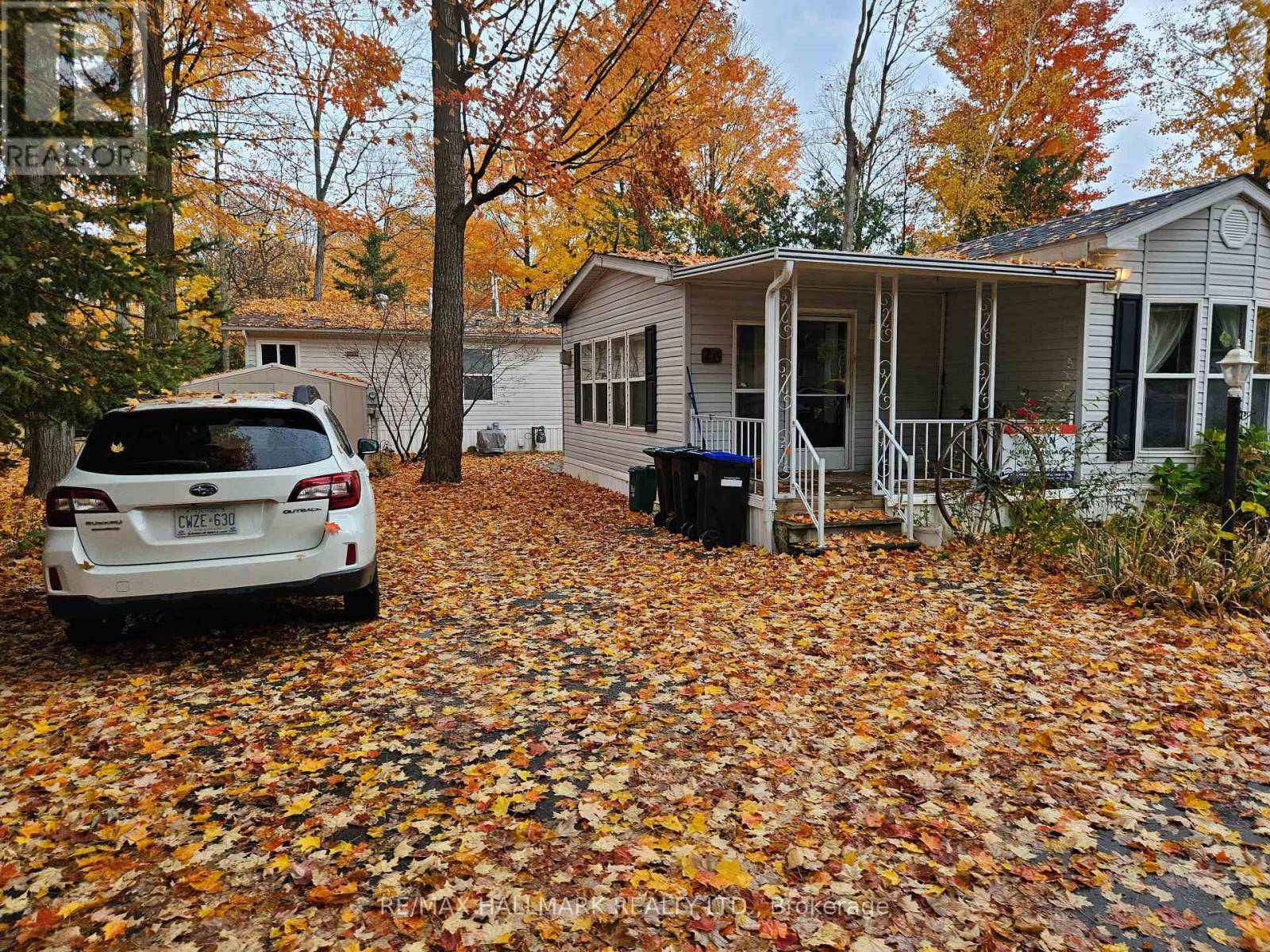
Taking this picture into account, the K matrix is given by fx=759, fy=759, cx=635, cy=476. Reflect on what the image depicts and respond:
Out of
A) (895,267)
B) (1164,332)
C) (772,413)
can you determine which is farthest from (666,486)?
(1164,332)

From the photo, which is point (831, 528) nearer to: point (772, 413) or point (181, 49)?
point (772, 413)

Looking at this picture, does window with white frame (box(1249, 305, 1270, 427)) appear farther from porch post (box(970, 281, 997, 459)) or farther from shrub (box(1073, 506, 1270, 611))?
shrub (box(1073, 506, 1270, 611))

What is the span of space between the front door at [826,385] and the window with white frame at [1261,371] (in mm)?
5261

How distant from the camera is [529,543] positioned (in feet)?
29.6

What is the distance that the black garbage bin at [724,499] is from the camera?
8250 mm

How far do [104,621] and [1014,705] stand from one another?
5.68 metres

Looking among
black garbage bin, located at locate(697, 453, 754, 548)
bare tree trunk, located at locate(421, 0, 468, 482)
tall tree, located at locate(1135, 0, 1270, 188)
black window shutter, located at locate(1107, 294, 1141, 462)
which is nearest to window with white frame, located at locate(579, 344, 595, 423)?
bare tree trunk, located at locate(421, 0, 468, 482)

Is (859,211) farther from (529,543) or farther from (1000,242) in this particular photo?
(529,543)

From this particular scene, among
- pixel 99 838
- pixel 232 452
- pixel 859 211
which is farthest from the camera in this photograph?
pixel 859 211

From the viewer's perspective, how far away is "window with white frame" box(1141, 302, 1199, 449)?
9906 millimetres

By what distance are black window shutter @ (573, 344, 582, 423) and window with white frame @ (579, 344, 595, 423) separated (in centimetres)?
13

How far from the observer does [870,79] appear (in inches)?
809

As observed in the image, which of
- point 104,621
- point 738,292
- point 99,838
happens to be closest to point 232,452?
point 104,621

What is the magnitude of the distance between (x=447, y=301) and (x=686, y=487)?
23.4ft
